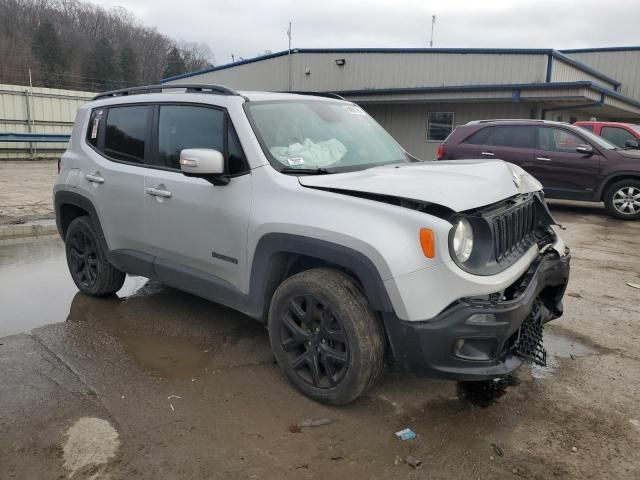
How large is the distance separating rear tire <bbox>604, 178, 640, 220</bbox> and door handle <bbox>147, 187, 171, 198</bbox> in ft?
29.6

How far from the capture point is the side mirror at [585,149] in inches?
399

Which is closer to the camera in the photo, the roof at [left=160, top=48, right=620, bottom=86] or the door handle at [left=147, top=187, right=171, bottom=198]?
the door handle at [left=147, top=187, right=171, bottom=198]

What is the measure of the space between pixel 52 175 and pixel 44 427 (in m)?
14.9

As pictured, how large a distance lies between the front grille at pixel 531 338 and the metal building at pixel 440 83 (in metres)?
15.0

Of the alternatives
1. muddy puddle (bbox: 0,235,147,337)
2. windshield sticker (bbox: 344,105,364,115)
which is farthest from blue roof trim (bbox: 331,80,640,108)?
muddy puddle (bbox: 0,235,147,337)

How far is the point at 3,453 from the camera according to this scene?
2.77 metres

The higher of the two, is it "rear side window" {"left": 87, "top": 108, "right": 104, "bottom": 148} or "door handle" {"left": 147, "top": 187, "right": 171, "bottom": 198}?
"rear side window" {"left": 87, "top": 108, "right": 104, "bottom": 148}

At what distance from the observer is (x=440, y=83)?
1958 centimetres

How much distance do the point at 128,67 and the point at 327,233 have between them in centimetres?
6355

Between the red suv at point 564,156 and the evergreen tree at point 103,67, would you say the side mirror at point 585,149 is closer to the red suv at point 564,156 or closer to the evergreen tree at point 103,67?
the red suv at point 564,156

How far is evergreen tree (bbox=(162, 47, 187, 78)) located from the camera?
63.3 meters

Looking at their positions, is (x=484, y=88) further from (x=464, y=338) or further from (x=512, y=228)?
(x=464, y=338)

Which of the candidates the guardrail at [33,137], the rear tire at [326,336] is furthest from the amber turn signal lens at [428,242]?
the guardrail at [33,137]

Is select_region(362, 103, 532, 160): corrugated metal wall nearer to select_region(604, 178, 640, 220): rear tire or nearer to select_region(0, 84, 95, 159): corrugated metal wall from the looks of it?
select_region(604, 178, 640, 220): rear tire
